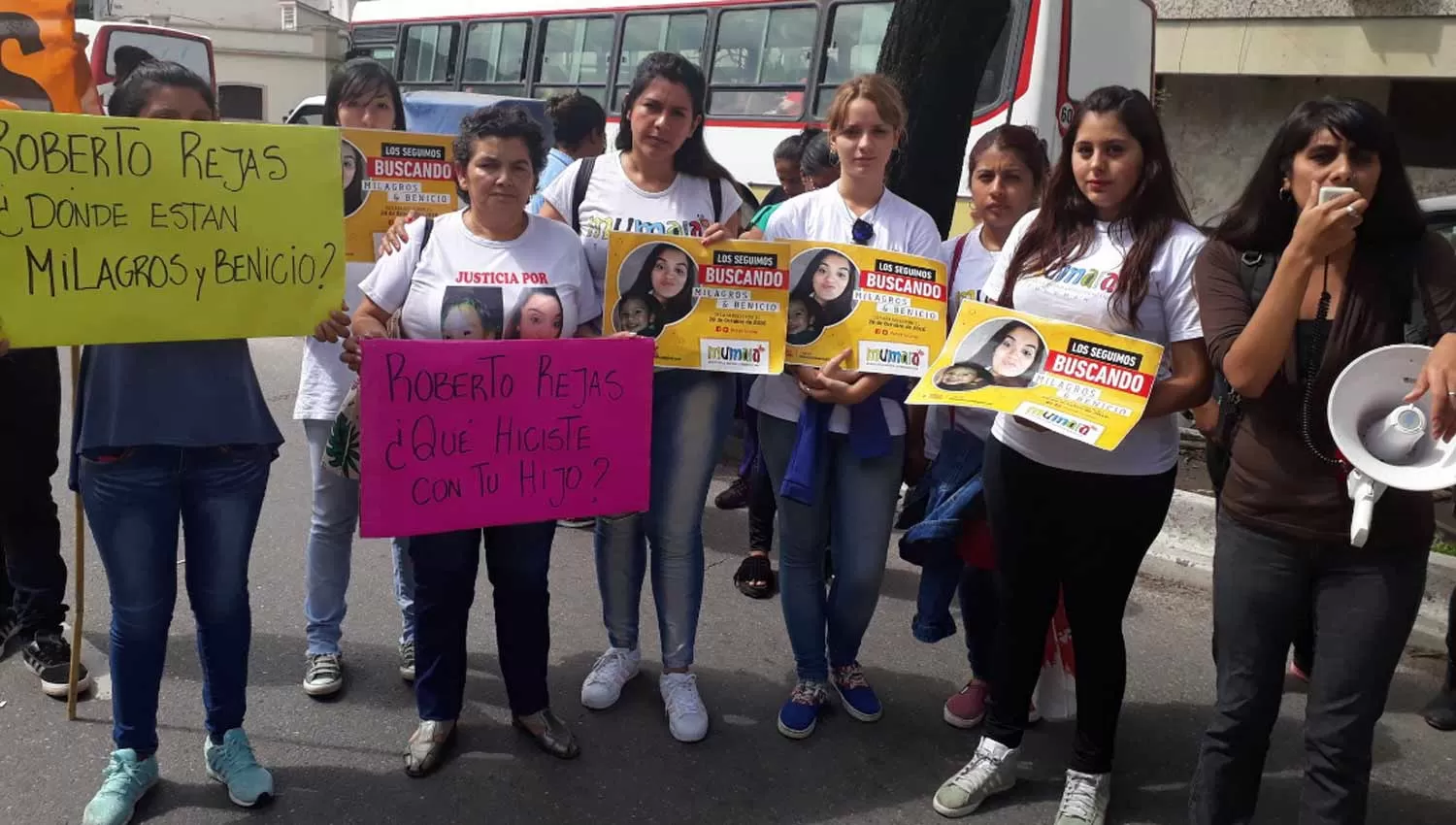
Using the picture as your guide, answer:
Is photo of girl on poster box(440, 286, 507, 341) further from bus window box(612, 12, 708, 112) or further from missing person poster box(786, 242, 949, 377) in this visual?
bus window box(612, 12, 708, 112)

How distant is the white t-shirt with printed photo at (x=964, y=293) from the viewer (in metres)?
3.61

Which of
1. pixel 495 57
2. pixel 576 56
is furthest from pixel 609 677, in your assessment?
pixel 495 57

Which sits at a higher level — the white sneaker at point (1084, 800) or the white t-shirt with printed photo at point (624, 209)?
the white t-shirt with printed photo at point (624, 209)

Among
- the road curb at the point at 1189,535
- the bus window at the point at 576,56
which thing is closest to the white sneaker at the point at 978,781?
the road curb at the point at 1189,535

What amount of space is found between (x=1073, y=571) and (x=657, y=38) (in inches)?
390

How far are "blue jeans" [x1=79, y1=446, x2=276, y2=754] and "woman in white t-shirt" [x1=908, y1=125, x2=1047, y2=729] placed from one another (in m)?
2.03

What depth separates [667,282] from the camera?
3.41m

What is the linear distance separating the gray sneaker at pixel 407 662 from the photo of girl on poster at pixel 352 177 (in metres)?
1.56

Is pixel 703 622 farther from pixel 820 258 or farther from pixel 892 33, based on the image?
pixel 892 33

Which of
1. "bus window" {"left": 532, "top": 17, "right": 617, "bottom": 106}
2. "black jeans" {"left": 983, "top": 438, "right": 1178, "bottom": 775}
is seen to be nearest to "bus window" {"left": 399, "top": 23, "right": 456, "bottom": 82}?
"bus window" {"left": 532, "top": 17, "right": 617, "bottom": 106}

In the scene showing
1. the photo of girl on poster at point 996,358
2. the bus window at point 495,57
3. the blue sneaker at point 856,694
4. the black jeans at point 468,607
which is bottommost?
the blue sneaker at point 856,694

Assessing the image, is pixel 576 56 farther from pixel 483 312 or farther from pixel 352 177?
pixel 483 312

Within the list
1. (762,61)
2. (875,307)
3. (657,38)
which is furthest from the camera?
(657,38)

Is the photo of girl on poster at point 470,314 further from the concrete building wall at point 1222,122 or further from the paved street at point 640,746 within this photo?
the concrete building wall at point 1222,122
